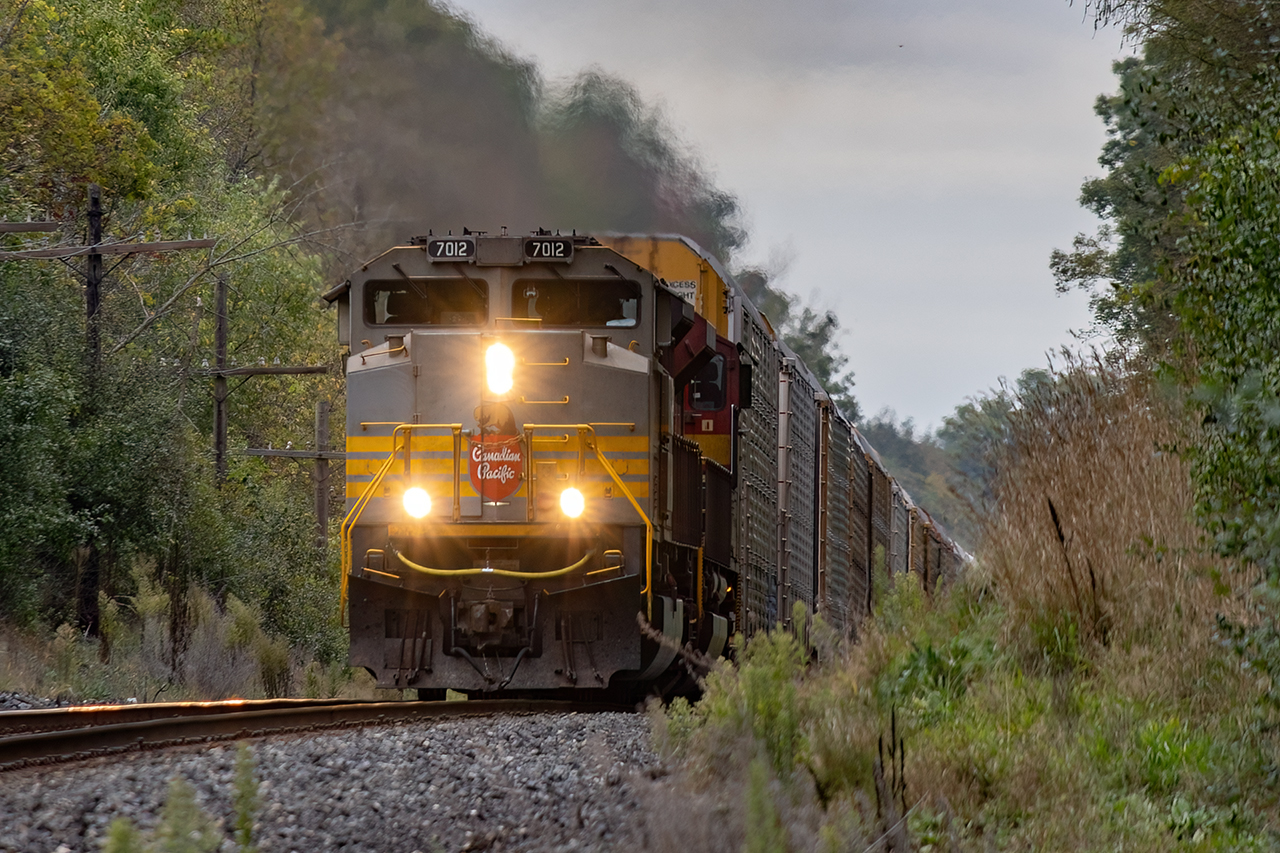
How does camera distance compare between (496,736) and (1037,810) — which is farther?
(496,736)

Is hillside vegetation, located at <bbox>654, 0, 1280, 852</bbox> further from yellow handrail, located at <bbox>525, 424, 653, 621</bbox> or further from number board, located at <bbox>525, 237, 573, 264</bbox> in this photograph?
number board, located at <bbox>525, 237, 573, 264</bbox>

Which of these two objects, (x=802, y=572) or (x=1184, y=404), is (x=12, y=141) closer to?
(x=802, y=572)

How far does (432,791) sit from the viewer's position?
5.72 meters

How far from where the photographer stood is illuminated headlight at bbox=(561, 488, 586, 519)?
9.54 meters

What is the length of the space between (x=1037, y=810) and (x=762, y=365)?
339 inches

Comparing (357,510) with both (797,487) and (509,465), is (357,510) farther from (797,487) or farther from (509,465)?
(797,487)

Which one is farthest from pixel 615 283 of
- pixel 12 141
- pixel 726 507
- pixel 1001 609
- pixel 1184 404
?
pixel 12 141

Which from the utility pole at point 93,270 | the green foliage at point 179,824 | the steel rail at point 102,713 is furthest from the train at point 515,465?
the utility pole at point 93,270

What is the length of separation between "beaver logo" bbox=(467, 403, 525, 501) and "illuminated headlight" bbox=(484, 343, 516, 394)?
0.42 feet

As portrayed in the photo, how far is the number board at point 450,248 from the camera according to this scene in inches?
388

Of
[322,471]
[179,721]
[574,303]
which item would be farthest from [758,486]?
[322,471]

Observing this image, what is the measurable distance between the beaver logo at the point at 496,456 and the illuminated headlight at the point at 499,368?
128 millimetres

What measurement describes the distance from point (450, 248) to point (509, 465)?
156 centimetres

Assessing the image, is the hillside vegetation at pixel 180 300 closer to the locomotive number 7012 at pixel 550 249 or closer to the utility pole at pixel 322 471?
the utility pole at pixel 322 471
